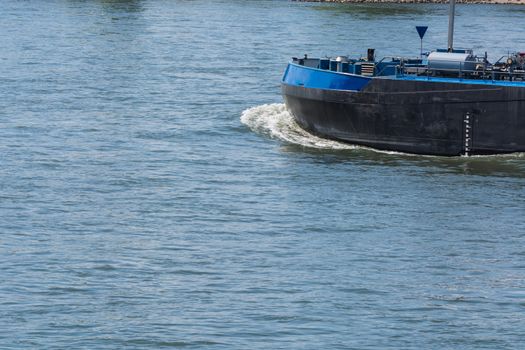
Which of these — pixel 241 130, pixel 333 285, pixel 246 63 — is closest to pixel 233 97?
pixel 241 130

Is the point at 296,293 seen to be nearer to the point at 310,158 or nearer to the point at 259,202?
the point at 259,202

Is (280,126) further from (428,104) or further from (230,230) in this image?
(230,230)

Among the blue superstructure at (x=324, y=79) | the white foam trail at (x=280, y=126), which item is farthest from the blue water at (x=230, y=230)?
the blue superstructure at (x=324, y=79)

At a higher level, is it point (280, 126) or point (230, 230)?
point (230, 230)

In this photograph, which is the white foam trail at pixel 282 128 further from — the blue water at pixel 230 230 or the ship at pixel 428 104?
the ship at pixel 428 104

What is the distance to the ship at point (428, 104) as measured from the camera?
4953 centimetres

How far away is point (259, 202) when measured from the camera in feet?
147

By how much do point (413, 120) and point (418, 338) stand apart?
773 inches

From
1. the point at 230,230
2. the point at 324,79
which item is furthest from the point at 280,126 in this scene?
the point at 230,230

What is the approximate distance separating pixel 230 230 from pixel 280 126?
707 inches

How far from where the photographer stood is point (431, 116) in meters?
50.3

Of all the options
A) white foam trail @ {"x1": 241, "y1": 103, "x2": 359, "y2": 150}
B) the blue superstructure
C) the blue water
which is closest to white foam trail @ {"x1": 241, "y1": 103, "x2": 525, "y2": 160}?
white foam trail @ {"x1": 241, "y1": 103, "x2": 359, "y2": 150}

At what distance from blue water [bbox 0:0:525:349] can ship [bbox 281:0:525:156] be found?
27.9 inches

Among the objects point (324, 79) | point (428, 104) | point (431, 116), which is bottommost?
point (431, 116)
